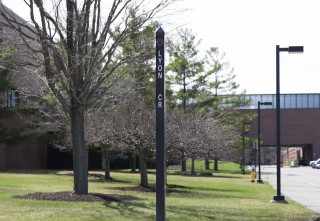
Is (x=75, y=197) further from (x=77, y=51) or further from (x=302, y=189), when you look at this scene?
(x=302, y=189)

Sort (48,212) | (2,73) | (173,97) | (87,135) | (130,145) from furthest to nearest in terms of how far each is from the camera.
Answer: (173,97), (2,73), (87,135), (130,145), (48,212)

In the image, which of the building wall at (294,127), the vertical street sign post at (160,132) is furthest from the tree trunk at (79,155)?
the building wall at (294,127)

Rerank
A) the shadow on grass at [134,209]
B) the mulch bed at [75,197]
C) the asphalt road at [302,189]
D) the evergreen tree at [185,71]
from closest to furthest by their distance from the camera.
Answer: the shadow on grass at [134,209]
the mulch bed at [75,197]
the asphalt road at [302,189]
the evergreen tree at [185,71]

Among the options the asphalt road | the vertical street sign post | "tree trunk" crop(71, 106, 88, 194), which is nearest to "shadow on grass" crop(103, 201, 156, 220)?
"tree trunk" crop(71, 106, 88, 194)

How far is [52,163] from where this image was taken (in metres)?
55.1

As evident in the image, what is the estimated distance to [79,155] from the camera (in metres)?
18.0

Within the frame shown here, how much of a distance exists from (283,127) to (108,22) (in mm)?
77456

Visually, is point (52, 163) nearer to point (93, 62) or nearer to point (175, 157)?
point (175, 157)

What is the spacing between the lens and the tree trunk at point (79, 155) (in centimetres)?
1786

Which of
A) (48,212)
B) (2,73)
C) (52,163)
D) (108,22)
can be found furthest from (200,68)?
(48,212)

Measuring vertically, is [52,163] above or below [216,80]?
below

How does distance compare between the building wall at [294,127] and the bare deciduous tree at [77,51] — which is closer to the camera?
the bare deciduous tree at [77,51]

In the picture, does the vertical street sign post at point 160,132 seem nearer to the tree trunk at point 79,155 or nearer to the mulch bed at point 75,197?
the mulch bed at point 75,197

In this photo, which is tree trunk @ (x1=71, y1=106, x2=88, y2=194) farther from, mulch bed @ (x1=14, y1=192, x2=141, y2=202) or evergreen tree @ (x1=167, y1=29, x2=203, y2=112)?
evergreen tree @ (x1=167, y1=29, x2=203, y2=112)
